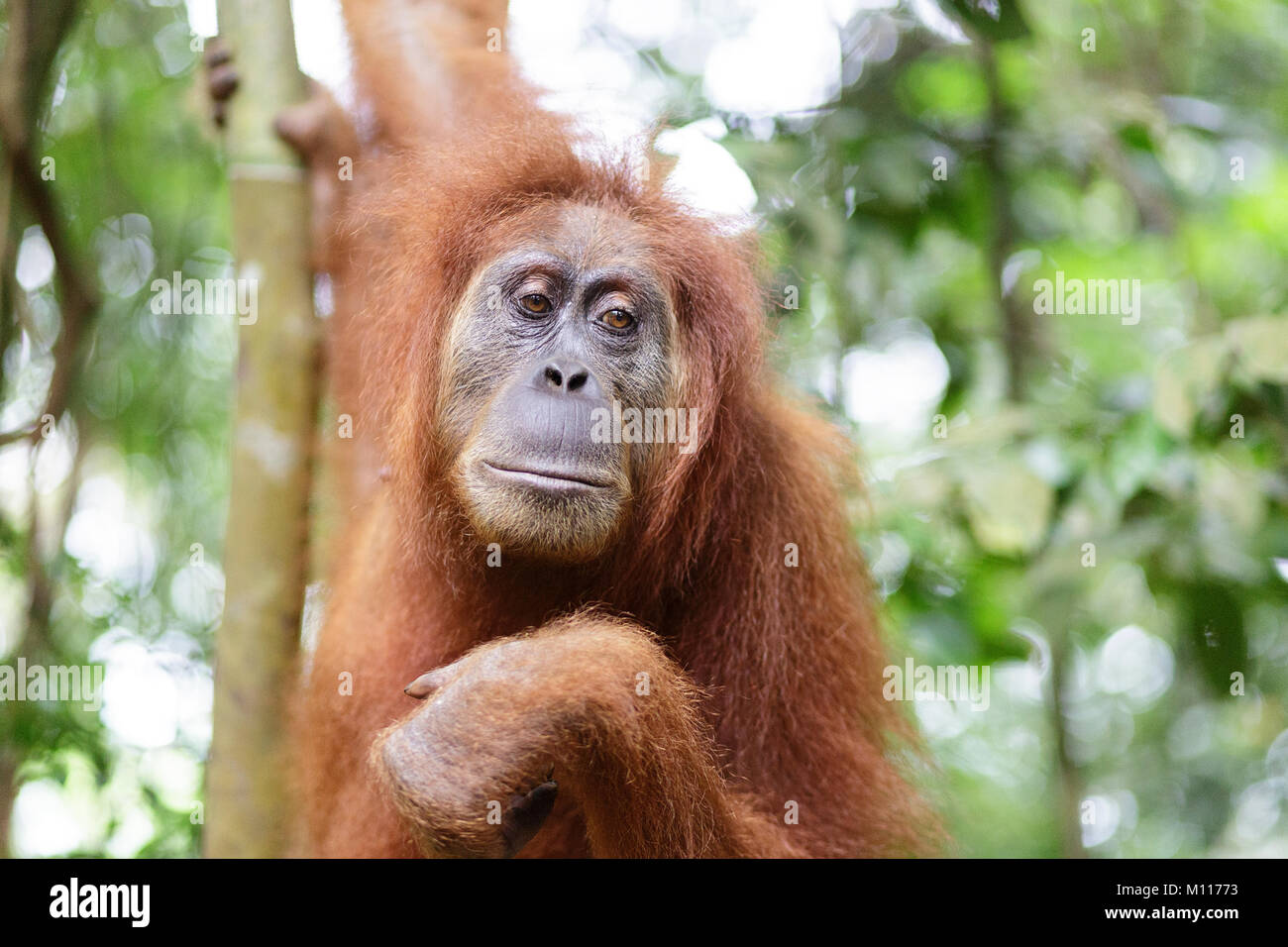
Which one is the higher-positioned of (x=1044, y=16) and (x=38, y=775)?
(x=1044, y=16)

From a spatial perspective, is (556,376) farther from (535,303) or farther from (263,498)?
(263,498)

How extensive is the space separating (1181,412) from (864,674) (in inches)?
47.2

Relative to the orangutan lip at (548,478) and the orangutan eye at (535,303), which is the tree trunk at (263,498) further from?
the orangutan lip at (548,478)

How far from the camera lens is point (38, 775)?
3652 mm

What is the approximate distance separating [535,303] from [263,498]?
41.4 inches

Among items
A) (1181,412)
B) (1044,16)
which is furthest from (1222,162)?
(1181,412)

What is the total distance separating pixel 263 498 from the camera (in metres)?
3.01

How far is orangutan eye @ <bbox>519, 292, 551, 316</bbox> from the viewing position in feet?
8.18

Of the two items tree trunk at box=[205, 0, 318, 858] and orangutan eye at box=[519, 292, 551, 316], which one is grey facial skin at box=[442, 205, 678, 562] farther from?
tree trunk at box=[205, 0, 318, 858]

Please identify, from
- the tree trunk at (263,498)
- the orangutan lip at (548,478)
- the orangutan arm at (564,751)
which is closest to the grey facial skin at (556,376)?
the orangutan lip at (548,478)

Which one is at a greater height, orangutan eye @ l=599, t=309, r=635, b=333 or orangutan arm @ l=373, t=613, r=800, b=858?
orangutan eye @ l=599, t=309, r=635, b=333

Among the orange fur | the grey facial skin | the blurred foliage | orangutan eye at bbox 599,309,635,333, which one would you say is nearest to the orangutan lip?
the grey facial skin

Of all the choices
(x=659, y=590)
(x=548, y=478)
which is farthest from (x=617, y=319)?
(x=659, y=590)
